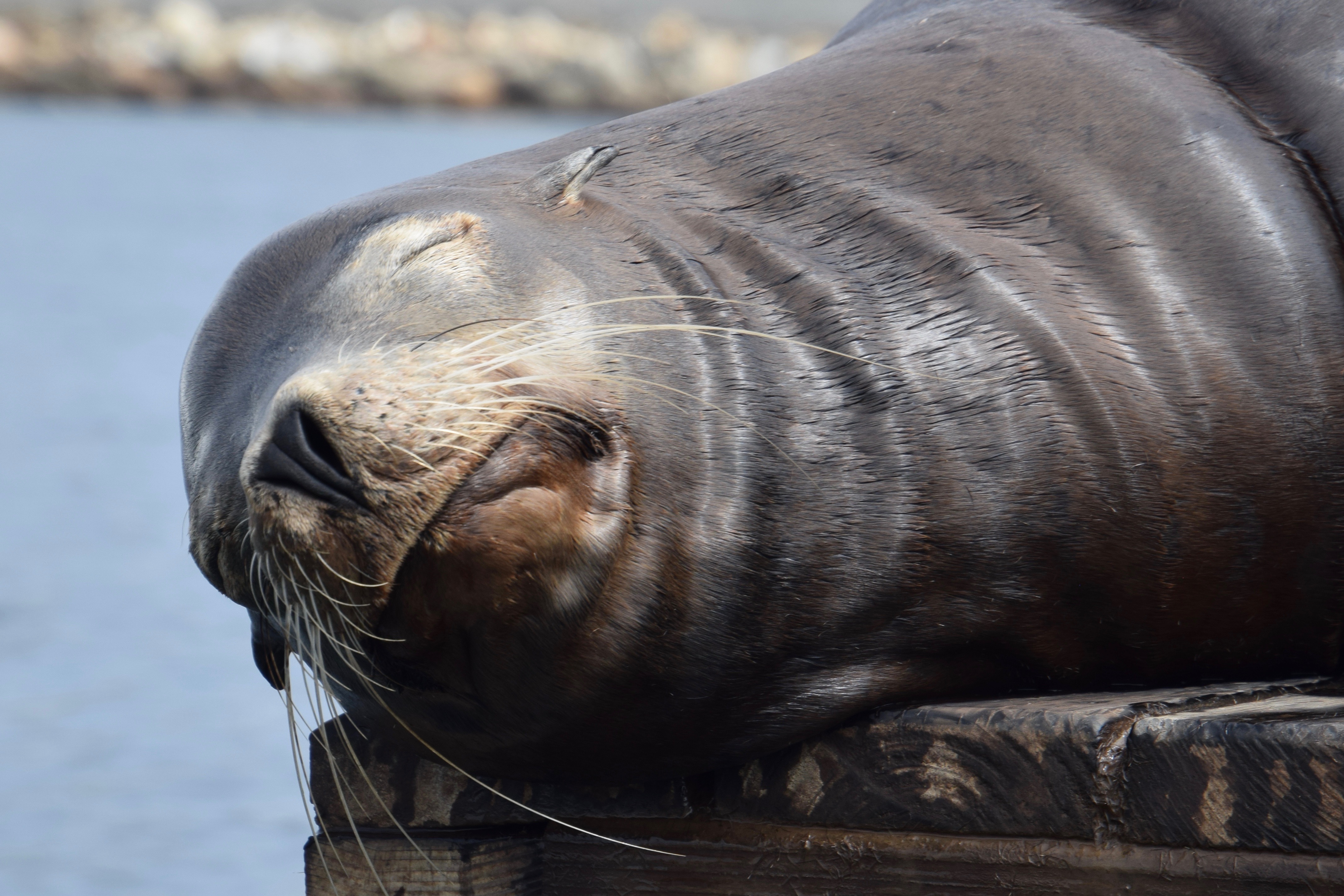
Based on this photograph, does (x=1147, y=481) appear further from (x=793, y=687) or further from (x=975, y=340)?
(x=793, y=687)

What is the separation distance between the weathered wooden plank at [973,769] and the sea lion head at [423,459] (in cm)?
36

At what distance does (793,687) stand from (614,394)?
48 cm

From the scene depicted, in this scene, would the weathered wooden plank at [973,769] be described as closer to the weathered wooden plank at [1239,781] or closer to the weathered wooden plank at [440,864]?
the weathered wooden plank at [1239,781]

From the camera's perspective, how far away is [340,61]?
39.3 meters

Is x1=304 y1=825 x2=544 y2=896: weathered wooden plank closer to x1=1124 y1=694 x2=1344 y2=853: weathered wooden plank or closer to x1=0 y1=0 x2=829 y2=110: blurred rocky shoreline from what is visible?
x1=1124 y1=694 x2=1344 y2=853: weathered wooden plank

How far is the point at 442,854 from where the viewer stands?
8.42ft

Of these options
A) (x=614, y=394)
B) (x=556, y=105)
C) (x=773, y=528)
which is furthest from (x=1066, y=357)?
(x=556, y=105)

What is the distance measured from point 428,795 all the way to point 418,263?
2.78ft

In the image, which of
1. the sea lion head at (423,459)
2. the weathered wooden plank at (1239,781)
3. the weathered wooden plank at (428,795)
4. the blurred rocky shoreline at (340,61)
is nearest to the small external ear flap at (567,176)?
the sea lion head at (423,459)

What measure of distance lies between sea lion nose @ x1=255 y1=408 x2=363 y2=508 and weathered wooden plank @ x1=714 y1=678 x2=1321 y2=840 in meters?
0.76

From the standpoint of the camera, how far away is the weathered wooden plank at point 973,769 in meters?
2.09

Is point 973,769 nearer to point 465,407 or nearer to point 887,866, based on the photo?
point 887,866

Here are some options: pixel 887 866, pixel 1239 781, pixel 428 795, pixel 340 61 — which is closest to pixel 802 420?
pixel 887 866

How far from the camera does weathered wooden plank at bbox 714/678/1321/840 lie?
209 centimetres
